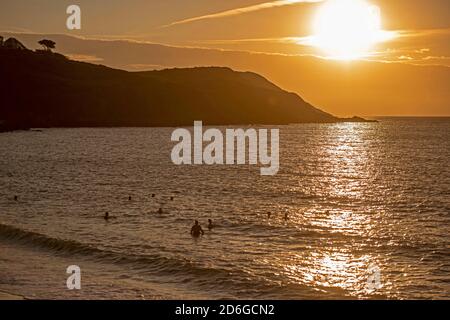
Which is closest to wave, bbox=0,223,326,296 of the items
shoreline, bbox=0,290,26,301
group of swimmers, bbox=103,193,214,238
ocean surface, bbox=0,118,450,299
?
ocean surface, bbox=0,118,450,299

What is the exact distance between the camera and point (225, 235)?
161ft

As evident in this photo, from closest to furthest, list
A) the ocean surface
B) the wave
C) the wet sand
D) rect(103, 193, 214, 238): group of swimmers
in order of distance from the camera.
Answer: the wet sand
the ocean surface
the wave
rect(103, 193, 214, 238): group of swimmers

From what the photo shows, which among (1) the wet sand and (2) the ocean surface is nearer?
(1) the wet sand

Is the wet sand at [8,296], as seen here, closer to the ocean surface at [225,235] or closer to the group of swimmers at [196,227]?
the ocean surface at [225,235]

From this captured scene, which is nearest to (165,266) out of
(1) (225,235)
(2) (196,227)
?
(2) (196,227)

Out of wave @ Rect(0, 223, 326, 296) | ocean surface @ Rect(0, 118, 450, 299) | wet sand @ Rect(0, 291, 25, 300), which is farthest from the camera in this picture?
wave @ Rect(0, 223, 326, 296)

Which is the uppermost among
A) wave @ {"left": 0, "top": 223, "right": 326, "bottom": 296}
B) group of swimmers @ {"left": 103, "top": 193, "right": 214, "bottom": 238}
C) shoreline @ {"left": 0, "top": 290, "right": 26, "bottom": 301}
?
group of swimmers @ {"left": 103, "top": 193, "right": 214, "bottom": 238}

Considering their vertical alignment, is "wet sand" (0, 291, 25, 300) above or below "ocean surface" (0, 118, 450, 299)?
below

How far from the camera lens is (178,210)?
2459 inches

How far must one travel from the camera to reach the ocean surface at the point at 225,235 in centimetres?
3447

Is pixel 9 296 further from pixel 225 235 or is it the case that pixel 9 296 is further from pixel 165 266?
pixel 225 235

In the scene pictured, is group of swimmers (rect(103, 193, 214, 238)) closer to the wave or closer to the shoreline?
the wave

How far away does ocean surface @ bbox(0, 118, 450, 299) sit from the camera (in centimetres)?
3447
